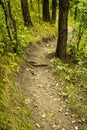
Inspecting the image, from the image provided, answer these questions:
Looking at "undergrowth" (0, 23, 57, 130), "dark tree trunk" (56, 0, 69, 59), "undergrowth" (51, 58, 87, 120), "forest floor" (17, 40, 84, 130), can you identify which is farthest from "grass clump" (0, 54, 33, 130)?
"dark tree trunk" (56, 0, 69, 59)

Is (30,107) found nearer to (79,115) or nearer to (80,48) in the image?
(79,115)

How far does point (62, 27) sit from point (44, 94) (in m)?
3.90

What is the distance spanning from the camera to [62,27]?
11.7m

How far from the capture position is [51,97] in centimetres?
891

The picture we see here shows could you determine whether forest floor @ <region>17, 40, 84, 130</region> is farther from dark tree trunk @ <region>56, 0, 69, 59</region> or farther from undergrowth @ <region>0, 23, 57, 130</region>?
dark tree trunk @ <region>56, 0, 69, 59</region>

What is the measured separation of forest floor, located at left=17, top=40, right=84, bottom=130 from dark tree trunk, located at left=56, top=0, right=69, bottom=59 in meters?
0.64

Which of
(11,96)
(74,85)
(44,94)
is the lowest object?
(74,85)

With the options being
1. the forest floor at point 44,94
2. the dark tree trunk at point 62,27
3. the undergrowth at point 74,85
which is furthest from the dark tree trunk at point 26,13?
the undergrowth at point 74,85

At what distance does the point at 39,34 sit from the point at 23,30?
155 cm

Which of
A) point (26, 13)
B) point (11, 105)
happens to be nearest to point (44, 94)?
point (11, 105)

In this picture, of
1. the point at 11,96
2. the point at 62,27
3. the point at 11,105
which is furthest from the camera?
the point at 62,27

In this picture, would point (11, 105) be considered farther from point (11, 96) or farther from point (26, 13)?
point (26, 13)

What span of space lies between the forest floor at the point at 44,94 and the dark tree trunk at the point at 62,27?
25.4 inches

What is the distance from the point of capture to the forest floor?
301 inches
